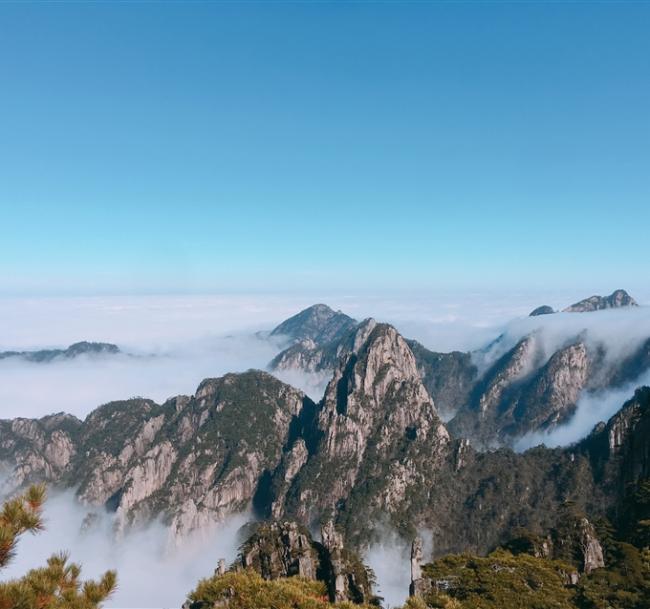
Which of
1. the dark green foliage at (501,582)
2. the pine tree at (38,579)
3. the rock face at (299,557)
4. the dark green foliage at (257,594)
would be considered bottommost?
the rock face at (299,557)

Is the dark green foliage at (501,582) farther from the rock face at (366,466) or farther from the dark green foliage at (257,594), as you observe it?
the rock face at (366,466)

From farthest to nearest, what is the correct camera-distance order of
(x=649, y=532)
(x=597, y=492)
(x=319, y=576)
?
(x=597, y=492) < (x=319, y=576) < (x=649, y=532)

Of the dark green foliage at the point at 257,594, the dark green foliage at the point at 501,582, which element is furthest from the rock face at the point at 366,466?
the dark green foliage at the point at 257,594

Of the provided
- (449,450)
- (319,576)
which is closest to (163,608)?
(319,576)

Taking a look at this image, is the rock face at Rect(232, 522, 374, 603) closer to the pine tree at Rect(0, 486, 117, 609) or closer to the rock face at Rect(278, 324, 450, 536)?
the pine tree at Rect(0, 486, 117, 609)

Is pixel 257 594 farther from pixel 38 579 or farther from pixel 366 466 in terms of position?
pixel 366 466

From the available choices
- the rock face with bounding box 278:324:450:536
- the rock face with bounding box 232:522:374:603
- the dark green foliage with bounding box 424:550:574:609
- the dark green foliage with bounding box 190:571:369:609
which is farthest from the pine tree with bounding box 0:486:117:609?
the rock face with bounding box 278:324:450:536

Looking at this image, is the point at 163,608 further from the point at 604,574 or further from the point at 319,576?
the point at 604,574

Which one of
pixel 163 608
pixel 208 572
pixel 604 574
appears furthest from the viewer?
pixel 208 572
